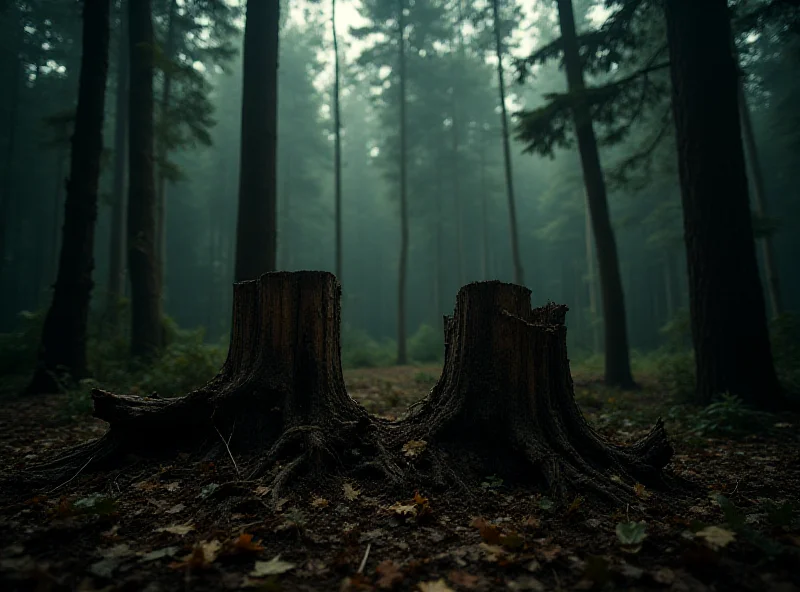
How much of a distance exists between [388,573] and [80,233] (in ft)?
27.6

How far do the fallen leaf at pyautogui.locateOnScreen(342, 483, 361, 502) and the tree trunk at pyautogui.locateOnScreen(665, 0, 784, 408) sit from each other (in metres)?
5.49

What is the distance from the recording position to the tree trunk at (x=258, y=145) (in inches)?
253

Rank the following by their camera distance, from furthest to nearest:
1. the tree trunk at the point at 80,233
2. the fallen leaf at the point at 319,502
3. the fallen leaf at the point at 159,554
A: 1. the tree trunk at the point at 80,233
2. the fallen leaf at the point at 319,502
3. the fallen leaf at the point at 159,554

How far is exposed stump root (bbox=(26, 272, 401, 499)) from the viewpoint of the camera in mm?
3033

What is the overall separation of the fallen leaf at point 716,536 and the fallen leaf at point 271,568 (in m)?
1.92

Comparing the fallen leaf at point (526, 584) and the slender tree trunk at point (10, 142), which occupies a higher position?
the slender tree trunk at point (10, 142)

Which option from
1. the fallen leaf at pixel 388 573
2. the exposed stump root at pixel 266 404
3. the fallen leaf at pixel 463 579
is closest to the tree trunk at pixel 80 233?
the exposed stump root at pixel 266 404

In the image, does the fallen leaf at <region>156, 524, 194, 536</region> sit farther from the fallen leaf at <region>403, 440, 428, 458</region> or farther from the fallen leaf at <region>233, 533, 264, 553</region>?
the fallen leaf at <region>403, 440, 428, 458</region>

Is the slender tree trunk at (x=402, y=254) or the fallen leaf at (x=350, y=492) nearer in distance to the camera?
the fallen leaf at (x=350, y=492)

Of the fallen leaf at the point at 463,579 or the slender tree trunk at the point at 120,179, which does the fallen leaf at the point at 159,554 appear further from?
the slender tree trunk at the point at 120,179

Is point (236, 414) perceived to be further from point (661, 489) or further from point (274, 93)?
point (274, 93)

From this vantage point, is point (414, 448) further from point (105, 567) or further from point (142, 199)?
point (142, 199)

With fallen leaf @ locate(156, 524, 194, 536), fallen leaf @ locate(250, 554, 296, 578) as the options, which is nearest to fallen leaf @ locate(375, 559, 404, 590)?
fallen leaf @ locate(250, 554, 296, 578)

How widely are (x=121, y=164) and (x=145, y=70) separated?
8.15 meters
